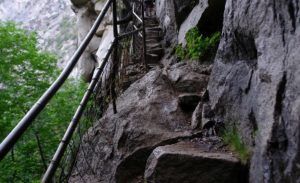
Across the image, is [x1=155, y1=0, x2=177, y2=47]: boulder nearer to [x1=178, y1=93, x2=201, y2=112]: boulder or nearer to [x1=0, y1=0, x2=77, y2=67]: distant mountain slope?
[x1=178, y1=93, x2=201, y2=112]: boulder

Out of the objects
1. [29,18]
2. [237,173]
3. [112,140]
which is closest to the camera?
[237,173]

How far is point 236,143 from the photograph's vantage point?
307cm

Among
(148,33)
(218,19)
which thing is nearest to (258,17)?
(218,19)

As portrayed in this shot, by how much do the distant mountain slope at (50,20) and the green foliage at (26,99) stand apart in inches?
1154

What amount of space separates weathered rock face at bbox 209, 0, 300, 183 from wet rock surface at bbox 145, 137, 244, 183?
184 millimetres

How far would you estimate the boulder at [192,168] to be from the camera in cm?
279

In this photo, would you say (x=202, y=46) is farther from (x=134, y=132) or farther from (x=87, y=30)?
(x=87, y=30)

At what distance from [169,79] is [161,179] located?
2.24 meters

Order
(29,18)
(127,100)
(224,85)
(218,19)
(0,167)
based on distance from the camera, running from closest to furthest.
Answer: (224,85), (127,100), (218,19), (0,167), (29,18)

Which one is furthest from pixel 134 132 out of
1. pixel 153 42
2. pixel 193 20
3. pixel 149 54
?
pixel 153 42

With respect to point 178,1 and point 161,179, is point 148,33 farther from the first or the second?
point 161,179

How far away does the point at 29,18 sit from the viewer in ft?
199

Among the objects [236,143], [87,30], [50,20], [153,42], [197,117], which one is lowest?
[236,143]

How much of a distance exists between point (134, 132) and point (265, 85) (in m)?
1.48
